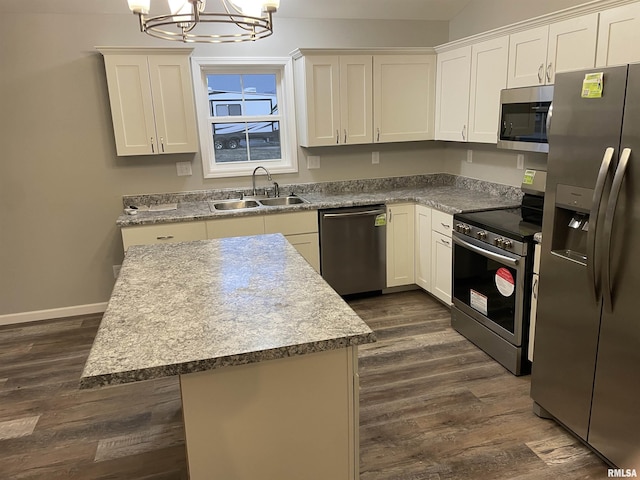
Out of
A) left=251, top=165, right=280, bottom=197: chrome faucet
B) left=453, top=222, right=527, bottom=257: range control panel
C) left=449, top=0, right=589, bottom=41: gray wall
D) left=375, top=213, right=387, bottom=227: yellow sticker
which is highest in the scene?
left=449, top=0, right=589, bottom=41: gray wall

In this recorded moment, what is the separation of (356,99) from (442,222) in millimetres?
1309

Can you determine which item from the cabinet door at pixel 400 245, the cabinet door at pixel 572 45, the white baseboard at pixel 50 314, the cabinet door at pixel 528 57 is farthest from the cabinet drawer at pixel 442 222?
the white baseboard at pixel 50 314

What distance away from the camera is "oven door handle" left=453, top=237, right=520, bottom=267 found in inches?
110

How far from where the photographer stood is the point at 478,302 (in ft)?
10.5

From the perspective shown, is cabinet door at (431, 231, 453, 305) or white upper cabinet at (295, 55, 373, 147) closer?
cabinet door at (431, 231, 453, 305)

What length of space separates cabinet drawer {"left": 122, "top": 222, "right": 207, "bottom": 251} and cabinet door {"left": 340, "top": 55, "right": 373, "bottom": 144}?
1.47 metres

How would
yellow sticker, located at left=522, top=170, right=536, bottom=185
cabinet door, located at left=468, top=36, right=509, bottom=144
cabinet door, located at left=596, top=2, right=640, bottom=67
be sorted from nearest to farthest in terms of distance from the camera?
1. cabinet door, located at left=596, top=2, right=640, bottom=67
2. yellow sticker, located at left=522, top=170, right=536, bottom=185
3. cabinet door, located at left=468, top=36, right=509, bottom=144

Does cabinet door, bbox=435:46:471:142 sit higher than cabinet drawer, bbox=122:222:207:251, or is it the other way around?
cabinet door, bbox=435:46:471:142

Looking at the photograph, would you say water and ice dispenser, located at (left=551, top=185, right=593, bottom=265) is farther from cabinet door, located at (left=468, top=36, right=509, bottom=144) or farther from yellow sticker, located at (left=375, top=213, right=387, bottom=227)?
yellow sticker, located at (left=375, top=213, right=387, bottom=227)

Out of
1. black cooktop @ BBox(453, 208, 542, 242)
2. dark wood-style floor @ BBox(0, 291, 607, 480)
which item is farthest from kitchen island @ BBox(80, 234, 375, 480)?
black cooktop @ BBox(453, 208, 542, 242)

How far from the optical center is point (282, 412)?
5.01 feet

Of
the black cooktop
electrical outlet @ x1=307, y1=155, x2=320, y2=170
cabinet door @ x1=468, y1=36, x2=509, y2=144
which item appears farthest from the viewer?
electrical outlet @ x1=307, y1=155, x2=320, y2=170

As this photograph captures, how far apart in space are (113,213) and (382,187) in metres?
2.43

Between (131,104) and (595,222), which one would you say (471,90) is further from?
(131,104)
